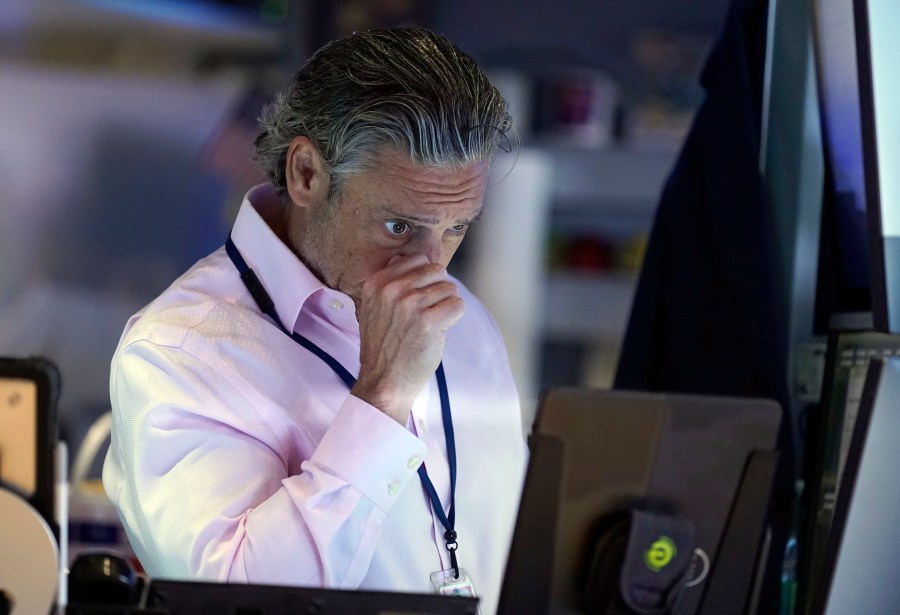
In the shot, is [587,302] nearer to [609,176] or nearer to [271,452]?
[609,176]

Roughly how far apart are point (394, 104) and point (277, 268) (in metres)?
0.29

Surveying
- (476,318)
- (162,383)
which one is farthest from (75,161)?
(162,383)

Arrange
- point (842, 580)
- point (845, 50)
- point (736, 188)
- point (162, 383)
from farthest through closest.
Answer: point (736, 188) < point (845, 50) < point (162, 383) < point (842, 580)

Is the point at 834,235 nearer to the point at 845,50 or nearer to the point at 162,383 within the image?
the point at 845,50

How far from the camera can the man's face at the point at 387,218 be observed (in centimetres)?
160

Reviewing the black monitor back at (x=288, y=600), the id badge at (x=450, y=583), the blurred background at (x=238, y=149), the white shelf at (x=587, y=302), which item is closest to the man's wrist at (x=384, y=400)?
the id badge at (x=450, y=583)

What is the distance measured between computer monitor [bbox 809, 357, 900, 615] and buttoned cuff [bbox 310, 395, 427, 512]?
1.74ft

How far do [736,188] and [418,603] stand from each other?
128cm

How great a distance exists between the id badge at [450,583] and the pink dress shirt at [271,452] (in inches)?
0.7

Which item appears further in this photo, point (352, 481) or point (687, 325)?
point (687, 325)

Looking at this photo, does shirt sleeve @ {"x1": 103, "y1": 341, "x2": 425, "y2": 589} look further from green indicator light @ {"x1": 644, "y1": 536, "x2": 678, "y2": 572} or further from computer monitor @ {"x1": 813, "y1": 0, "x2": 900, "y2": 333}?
computer monitor @ {"x1": 813, "y1": 0, "x2": 900, "y2": 333}

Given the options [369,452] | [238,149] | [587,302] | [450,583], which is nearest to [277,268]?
[369,452]

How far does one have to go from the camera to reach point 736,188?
211 cm

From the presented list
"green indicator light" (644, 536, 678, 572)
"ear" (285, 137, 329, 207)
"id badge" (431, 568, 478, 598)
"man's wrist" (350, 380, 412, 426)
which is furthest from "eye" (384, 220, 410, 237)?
"green indicator light" (644, 536, 678, 572)
